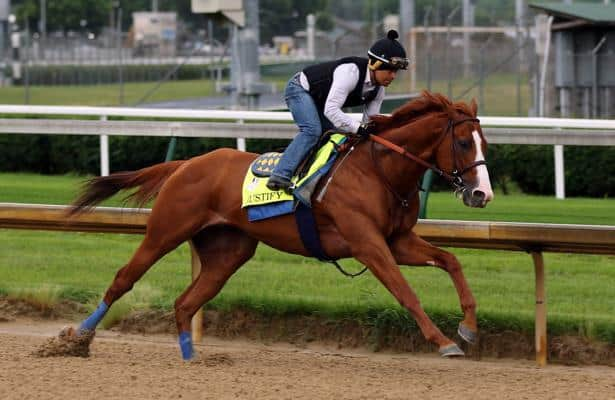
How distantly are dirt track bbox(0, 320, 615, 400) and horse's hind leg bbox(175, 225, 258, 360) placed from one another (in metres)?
0.30

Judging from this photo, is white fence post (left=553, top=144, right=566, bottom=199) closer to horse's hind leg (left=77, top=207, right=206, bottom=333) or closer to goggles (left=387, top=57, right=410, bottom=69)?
goggles (left=387, top=57, right=410, bottom=69)

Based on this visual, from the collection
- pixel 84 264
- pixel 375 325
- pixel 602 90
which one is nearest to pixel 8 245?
pixel 84 264

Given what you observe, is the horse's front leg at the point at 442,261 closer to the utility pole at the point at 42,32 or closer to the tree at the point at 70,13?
the utility pole at the point at 42,32

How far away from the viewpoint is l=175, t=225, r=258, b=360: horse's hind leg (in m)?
7.05

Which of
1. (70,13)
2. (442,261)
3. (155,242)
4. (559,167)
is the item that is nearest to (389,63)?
(442,261)

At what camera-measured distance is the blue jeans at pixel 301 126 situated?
21.7 ft

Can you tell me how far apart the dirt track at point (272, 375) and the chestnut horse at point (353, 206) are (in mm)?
267

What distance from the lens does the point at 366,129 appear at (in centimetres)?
661

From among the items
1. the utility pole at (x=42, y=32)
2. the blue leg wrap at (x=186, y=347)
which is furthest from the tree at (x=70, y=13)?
the blue leg wrap at (x=186, y=347)

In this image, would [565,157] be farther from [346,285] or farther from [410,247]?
[410,247]

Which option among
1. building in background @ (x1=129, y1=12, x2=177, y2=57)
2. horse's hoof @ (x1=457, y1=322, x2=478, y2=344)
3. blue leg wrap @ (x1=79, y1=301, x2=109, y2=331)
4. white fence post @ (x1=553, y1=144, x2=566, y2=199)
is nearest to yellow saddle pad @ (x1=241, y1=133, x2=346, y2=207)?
blue leg wrap @ (x1=79, y1=301, x2=109, y2=331)

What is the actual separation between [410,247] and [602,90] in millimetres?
13058

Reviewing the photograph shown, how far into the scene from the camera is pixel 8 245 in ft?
32.2

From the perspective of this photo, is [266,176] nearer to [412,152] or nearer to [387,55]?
[412,152]
